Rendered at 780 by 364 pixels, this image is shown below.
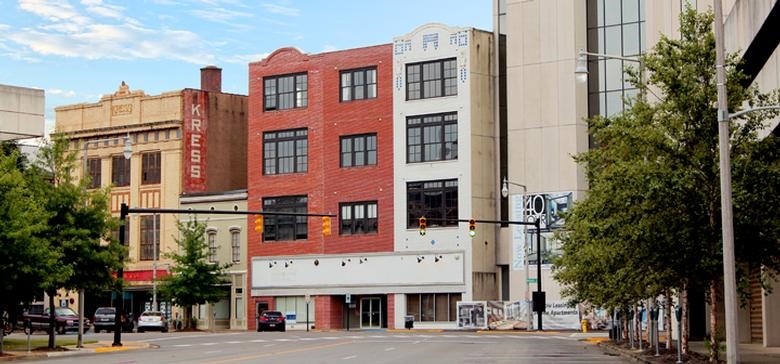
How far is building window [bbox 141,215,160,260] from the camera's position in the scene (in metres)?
86.9

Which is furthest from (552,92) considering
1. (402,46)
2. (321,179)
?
(321,179)

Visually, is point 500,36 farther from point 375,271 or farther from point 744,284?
point 744,284

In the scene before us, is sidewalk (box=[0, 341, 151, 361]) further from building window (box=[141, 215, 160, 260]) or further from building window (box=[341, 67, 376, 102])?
building window (box=[141, 215, 160, 260])

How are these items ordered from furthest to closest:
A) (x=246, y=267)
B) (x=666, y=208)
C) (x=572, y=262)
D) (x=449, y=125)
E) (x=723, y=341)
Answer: (x=246, y=267) < (x=449, y=125) < (x=572, y=262) < (x=723, y=341) < (x=666, y=208)

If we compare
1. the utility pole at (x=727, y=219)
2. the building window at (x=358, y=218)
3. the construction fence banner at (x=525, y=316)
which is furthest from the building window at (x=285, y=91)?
the utility pole at (x=727, y=219)

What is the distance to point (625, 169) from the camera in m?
27.6

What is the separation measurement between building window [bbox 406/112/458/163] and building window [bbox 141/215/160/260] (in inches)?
818

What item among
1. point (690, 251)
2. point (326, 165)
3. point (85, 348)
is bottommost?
point (85, 348)

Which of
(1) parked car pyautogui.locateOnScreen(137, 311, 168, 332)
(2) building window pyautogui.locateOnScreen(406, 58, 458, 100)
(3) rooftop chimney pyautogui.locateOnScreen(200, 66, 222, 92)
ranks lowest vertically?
(1) parked car pyautogui.locateOnScreen(137, 311, 168, 332)

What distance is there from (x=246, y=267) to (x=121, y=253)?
121ft

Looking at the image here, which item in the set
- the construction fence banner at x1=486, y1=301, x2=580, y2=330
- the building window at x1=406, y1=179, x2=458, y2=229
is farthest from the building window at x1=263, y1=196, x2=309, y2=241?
the construction fence banner at x1=486, y1=301, x2=580, y2=330

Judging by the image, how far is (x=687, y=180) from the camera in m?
26.9

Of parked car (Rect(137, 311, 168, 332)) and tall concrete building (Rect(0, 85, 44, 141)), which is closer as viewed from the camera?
tall concrete building (Rect(0, 85, 44, 141))

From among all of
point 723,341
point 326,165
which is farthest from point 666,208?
point 326,165
